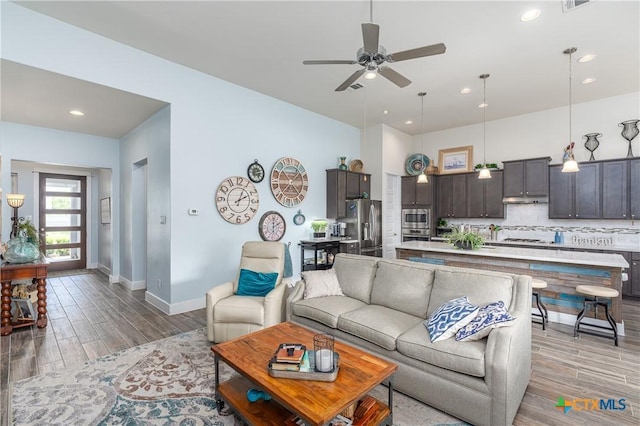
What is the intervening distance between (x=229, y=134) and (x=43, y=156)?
3.55 m

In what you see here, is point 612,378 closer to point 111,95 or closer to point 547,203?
point 547,203

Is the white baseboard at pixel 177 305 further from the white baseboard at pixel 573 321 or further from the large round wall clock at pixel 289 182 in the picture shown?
the white baseboard at pixel 573 321

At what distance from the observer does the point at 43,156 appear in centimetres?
527

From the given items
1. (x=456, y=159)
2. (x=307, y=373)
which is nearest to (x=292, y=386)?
(x=307, y=373)

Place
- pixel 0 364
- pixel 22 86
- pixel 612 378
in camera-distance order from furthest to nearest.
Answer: pixel 22 86 → pixel 0 364 → pixel 612 378

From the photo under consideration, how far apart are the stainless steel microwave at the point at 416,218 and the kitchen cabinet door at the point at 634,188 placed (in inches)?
132

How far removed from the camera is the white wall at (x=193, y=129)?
3189 millimetres

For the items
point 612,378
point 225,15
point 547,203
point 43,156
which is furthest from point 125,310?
point 547,203

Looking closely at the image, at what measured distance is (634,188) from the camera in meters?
4.91

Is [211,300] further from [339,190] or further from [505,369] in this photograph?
[339,190]

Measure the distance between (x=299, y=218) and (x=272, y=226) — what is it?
0.66m

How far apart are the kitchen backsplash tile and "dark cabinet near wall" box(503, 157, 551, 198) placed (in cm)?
42

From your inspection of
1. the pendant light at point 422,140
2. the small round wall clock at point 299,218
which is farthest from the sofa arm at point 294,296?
the pendant light at point 422,140

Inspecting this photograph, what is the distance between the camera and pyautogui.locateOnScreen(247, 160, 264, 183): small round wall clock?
4.95m
